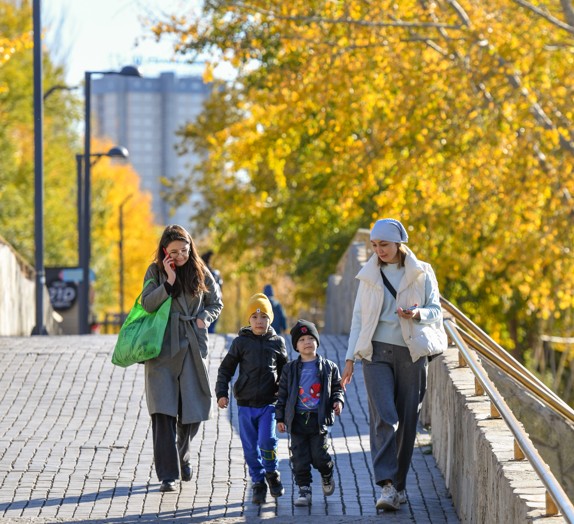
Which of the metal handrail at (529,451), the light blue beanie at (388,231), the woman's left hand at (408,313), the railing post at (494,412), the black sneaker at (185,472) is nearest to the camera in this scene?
the metal handrail at (529,451)

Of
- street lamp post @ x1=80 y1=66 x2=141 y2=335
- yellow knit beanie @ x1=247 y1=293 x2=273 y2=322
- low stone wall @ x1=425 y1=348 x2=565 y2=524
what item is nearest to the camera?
low stone wall @ x1=425 y1=348 x2=565 y2=524

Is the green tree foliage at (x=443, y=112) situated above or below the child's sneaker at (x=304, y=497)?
above

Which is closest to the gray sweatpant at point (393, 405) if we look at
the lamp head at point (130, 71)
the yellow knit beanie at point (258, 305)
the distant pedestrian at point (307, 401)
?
the distant pedestrian at point (307, 401)

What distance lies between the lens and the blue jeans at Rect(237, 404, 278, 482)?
8.30 metres

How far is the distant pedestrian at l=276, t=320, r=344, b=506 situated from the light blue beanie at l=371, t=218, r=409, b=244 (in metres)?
0.66

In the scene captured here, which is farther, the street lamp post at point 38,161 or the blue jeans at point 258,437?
the street lamp post at point 38,161

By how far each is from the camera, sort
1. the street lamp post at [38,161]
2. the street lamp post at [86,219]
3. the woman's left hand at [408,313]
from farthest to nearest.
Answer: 1. the street lamp post at [86,219]
2. the street lamp post at [38,161]
3. the woman's left hand at [408,313]

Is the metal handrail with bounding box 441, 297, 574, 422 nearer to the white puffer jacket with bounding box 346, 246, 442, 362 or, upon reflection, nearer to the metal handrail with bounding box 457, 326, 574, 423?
the metal handrail with bounding box 457, 326, 574, 423

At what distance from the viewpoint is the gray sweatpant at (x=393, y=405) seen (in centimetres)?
802

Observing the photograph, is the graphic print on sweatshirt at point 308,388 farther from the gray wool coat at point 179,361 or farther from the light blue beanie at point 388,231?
the light blue beanie at point 388,231

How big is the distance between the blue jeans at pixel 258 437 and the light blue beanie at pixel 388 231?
3.98ft

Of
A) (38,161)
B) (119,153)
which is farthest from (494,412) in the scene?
(119,153)

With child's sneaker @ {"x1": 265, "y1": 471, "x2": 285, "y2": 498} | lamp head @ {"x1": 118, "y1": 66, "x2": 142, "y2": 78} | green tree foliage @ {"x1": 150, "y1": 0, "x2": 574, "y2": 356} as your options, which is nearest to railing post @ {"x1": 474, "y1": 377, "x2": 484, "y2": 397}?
child's sneaker @ {"x1": 265, "y1": 471, "x2": 285, "y2": 498}

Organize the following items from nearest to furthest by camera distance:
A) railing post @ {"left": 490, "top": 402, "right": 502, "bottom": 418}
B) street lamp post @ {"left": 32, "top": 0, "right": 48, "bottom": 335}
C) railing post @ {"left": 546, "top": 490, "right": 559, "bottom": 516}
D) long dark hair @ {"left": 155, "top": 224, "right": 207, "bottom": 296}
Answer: railing post @ {"left": 546, "top": 490, "right": 559, "bottom": 516} < railing post @ {"left": 490, "top": 402, "right": 502, "bottom": 418} < long dark hair @ {"left": 155, "top": 224, "right": 207, "bottom": 296} < street lamp post @ {"left": 32, "top": 0, "right": 48, "bottom": 335}
